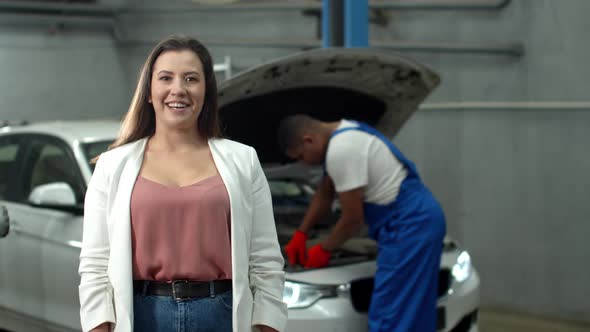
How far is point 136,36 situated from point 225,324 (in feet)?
24.6

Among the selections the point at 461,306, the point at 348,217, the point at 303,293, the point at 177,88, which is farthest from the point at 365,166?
the point at 177,88

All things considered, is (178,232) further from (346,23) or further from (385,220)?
(346,23)

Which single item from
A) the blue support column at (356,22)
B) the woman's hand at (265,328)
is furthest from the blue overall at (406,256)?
the woman's hand at (265,328)

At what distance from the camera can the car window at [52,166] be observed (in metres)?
4.77

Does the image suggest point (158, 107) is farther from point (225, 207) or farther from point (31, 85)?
point (31, 85)

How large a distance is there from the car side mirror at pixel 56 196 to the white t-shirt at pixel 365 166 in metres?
1.40

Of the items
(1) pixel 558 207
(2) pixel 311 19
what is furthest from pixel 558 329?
(2) pixel 311 19

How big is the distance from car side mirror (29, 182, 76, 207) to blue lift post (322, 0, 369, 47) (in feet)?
7.22

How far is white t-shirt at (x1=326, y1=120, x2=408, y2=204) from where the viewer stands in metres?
4.43

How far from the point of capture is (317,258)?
4387 millimetres

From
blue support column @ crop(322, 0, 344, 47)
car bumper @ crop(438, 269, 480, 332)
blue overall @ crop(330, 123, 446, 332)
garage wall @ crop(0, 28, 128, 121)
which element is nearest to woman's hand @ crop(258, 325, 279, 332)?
blue overall @ crop(330, 123, 446, 332)

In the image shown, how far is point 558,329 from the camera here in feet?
20.1

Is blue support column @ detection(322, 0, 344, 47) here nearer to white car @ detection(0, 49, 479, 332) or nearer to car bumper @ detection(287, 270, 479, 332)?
white car @ detection(0, 49, 479, 332)

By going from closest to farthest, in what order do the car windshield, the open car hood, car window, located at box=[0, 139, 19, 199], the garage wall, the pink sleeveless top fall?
the pink sleeveless top, the open car hood, the car windshield, car window, located at box=[0, 139, 19, 199], the garage wall
